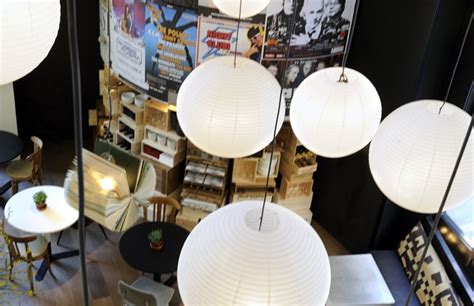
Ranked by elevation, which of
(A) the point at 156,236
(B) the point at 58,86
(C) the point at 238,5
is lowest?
(A) the point at 156,236

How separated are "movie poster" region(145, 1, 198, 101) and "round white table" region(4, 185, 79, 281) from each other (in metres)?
1.60

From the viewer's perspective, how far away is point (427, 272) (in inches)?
193

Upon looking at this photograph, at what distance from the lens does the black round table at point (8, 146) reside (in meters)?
6.10

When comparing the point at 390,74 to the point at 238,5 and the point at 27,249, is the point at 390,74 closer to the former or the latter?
the point at 238,5

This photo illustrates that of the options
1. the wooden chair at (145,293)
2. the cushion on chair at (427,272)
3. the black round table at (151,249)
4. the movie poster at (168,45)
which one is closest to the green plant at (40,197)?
the black round table at (151,249)

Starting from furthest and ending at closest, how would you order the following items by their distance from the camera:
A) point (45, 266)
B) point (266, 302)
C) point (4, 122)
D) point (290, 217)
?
point (4, 122) < point (45, 266) < point (290, 217) < point (266, 302)

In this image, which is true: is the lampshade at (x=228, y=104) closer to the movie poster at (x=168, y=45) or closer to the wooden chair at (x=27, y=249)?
the movie poster at (x=168, y=45)

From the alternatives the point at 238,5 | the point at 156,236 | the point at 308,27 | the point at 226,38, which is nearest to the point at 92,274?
the point at 156,236

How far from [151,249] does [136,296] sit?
64 cm

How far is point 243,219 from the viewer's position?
5.27ft

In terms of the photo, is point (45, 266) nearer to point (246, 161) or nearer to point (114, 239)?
point (114, 239)

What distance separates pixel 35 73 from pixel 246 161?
332 centimetres

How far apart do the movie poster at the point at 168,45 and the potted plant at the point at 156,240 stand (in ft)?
4.49

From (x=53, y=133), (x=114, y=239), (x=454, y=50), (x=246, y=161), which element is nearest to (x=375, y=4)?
(x=454, y=50)
